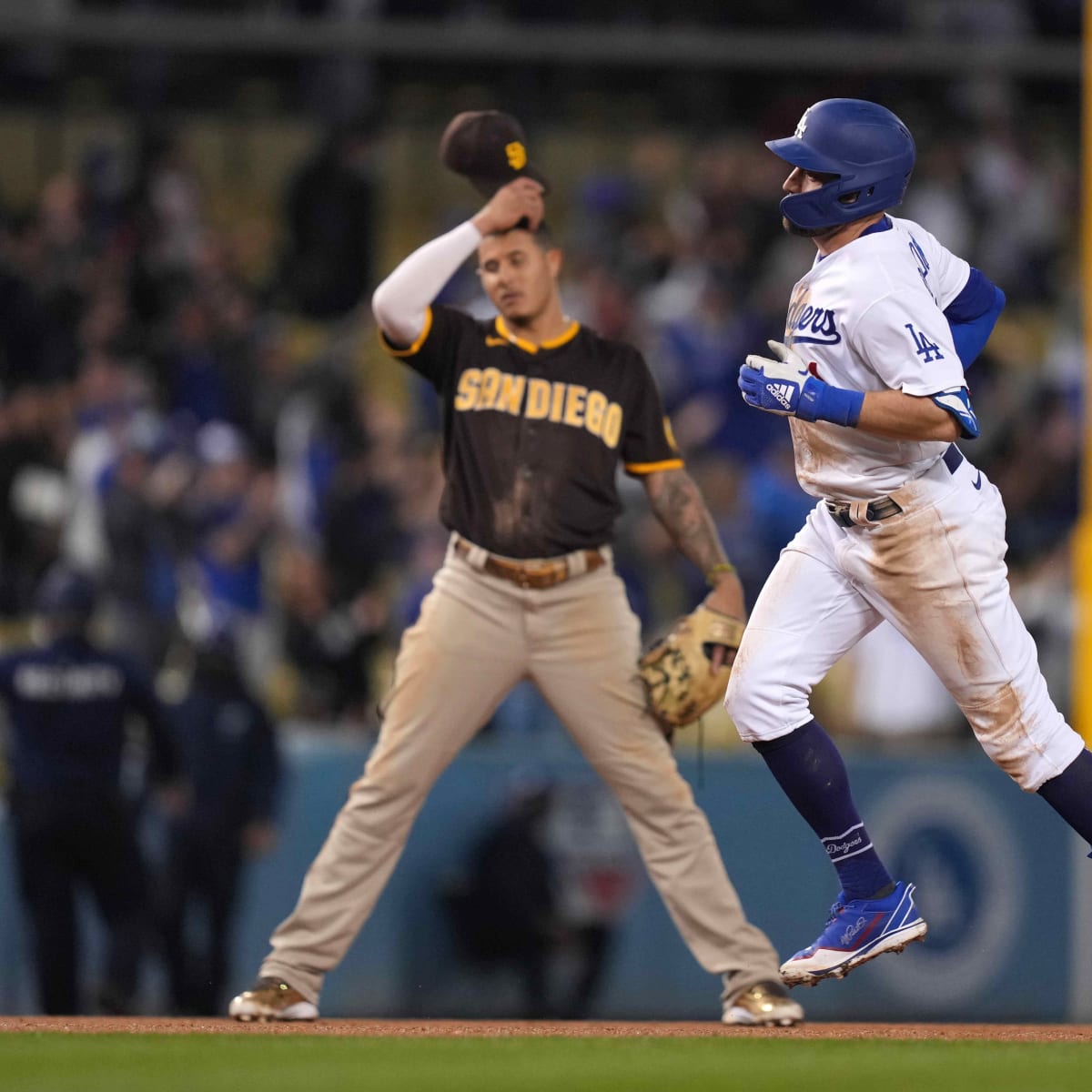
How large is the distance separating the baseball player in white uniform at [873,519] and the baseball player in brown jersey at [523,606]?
1.82 ft

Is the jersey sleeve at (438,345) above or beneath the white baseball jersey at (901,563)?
above

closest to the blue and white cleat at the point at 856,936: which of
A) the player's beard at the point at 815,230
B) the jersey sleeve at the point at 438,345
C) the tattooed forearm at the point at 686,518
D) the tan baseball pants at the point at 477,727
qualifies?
the tan baseball pants at the point at 477,727

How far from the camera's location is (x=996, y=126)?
47.1 ft

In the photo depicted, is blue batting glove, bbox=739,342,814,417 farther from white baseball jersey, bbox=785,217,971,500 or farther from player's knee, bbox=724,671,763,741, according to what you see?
player's knee, bbox=724,671,763,741

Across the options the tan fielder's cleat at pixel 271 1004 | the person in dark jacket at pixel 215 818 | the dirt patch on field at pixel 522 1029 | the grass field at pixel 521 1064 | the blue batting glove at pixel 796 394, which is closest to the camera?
the grass field at pixel 521 1064

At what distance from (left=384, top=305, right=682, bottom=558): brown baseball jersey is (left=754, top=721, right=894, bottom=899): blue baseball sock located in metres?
0.90

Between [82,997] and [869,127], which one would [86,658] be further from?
[869,127]

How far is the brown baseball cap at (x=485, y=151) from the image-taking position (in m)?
5.86

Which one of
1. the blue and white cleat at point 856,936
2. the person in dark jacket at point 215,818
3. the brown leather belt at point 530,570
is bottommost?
the person in dark jacket at point 215,818

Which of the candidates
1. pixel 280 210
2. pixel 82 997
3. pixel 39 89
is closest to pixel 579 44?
pixel 280 210

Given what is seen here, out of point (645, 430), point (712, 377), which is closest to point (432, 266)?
point (645, 430)

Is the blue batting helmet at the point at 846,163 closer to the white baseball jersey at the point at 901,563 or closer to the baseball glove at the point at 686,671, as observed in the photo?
the white baseball jersey at the point at 901,563

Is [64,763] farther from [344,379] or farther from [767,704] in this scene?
[344,379]

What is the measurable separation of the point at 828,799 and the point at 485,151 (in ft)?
6.35
